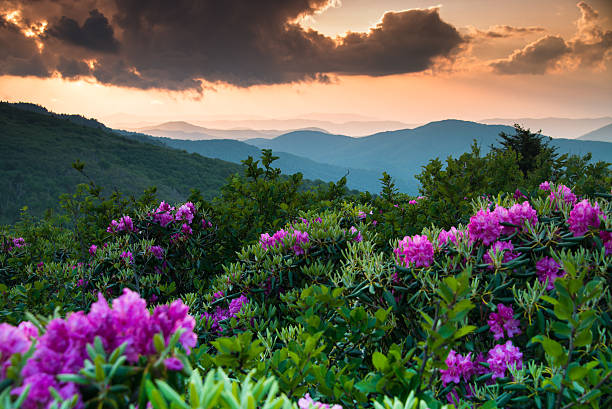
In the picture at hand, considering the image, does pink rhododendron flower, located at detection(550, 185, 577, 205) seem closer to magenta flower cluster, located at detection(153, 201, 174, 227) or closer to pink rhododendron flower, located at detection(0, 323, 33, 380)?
pink rhododendron flower, located at detection(0, 323, 33, 380)

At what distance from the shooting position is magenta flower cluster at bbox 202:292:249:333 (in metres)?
2.93

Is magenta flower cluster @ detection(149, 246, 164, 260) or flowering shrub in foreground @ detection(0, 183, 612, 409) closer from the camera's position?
flowering shrub in foreground @ detection(0, 183, 612, 409)

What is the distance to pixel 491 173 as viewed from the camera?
310 inches

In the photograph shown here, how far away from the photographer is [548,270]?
1988mm

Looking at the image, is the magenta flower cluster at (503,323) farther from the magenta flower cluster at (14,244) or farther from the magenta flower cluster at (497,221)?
the magenta flower cluster at (14,244)

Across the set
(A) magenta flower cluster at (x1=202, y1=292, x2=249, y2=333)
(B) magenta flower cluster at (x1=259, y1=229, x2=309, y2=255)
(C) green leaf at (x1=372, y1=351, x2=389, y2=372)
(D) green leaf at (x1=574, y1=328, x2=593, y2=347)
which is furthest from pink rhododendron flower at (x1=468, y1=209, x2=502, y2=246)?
(A) magenta flower cluster at (x1=202, y1=292, x2=249, y2=333)

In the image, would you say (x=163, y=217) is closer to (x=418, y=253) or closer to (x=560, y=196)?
(x=418, y=253)

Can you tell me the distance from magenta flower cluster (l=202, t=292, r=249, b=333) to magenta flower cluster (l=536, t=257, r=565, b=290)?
223cm

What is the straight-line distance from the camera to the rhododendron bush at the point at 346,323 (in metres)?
0.89

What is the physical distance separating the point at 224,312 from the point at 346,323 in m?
1.63

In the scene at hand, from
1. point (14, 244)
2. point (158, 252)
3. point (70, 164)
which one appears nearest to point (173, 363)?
point (158, 252)

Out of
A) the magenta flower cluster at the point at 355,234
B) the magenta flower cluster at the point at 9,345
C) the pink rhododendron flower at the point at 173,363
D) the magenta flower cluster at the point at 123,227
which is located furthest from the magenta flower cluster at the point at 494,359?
the magenta flower cluster at the point at 123,227

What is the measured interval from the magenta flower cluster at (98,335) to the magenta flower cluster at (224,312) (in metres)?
1.99

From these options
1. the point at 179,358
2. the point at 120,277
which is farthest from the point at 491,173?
the point at 179,358
